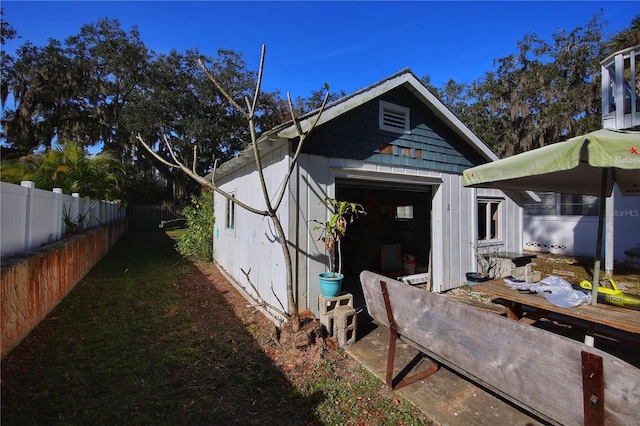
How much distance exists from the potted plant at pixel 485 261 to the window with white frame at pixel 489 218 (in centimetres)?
32

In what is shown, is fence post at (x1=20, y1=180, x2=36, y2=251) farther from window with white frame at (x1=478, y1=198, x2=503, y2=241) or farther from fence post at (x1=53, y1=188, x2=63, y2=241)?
window with white frame at (x1=478, y1=198, x2=503, y2=241)

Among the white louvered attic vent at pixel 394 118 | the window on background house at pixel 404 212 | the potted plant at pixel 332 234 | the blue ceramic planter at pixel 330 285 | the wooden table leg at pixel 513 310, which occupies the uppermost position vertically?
the white louvered attic vent at pixel 394 118

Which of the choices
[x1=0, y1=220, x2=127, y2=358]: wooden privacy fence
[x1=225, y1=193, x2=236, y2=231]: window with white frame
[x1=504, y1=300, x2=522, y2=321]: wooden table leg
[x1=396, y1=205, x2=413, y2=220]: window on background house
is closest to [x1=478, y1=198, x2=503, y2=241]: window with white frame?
[x1=396, y1=205, x2=413, y2=220]: window on background house

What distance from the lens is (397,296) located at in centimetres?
304

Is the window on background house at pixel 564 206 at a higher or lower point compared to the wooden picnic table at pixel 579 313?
higher

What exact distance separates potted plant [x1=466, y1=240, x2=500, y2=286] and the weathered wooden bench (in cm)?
524

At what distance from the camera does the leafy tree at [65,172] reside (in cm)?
796

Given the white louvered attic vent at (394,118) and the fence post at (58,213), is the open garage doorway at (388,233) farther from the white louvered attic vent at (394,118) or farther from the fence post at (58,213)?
the fence post at (58,213)

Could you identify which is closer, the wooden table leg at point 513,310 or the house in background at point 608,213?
the wooden table leg at point 513,310

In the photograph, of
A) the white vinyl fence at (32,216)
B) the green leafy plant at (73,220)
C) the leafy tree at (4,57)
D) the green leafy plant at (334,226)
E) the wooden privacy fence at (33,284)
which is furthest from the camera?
the leafy tree at (4,57)

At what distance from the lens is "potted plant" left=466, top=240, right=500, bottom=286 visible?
7492 mm

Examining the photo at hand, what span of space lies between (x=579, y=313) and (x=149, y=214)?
25181mm

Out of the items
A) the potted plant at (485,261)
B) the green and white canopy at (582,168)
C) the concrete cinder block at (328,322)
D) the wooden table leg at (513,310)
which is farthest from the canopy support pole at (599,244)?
A: the potted plant at (485,261)

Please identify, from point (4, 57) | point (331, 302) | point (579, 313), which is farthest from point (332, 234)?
point (4, 57)
